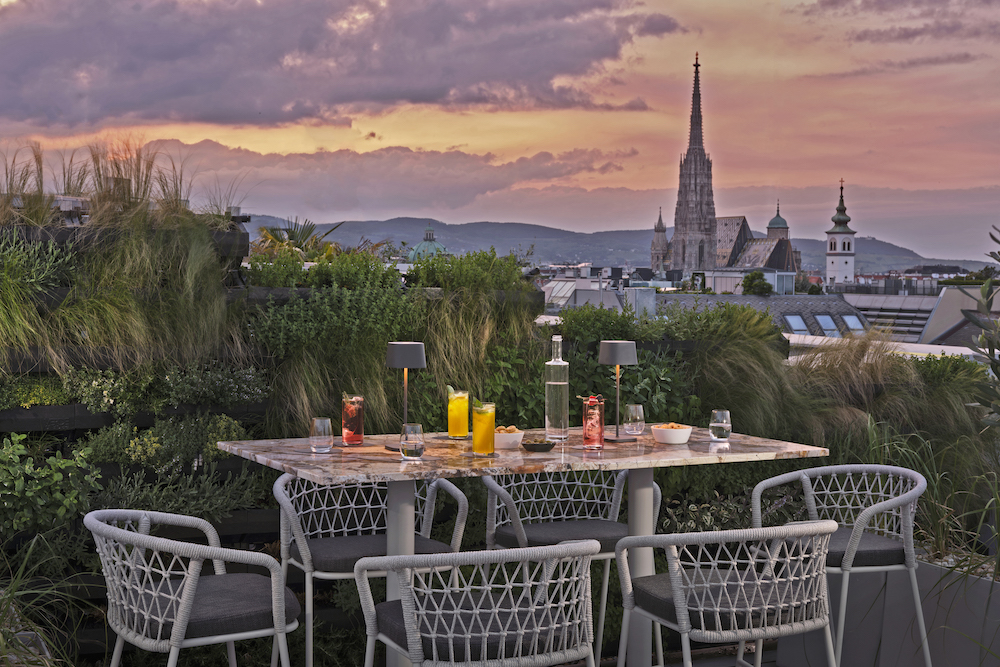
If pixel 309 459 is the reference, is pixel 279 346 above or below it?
above

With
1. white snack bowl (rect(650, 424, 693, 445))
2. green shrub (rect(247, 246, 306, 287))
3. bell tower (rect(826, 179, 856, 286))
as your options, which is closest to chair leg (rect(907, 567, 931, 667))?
white snack bowl (rect(650, 424, 693, 445))

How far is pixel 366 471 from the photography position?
2590 mm

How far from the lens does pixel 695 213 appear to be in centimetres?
10806

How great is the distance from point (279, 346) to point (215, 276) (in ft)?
1.33

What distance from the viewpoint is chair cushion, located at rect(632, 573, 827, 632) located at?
2498 millimetres

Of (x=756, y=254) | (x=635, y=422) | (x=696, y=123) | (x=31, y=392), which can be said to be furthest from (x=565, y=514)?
(x=696, y=123)

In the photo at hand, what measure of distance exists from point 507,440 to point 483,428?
227 millimetres

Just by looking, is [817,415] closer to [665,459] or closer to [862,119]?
[665,459]

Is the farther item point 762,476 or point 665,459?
point 762,476

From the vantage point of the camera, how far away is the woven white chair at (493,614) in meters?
2.20

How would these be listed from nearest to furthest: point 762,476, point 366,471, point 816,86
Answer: point 366,471
point 762,476
point 816,86

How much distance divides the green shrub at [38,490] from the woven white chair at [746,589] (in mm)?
2097

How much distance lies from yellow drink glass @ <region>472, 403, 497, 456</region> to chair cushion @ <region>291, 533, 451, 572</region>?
39cm

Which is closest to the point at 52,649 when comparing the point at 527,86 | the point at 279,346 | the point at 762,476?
the point at 279,346
